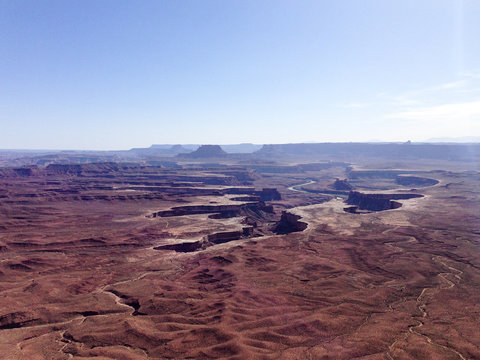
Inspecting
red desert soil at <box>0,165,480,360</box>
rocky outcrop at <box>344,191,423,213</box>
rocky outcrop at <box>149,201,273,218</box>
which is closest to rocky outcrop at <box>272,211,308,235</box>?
red desert soil at <box>0,165,480,360</box>

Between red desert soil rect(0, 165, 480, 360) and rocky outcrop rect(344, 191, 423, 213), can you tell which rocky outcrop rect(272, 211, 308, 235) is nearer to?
red desert soil rect(0, 165, 480, 360)

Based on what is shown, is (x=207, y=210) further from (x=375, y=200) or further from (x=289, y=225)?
(x=375, y=200)

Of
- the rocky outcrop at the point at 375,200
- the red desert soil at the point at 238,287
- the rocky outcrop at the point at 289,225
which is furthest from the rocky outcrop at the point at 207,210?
the rocky outcrop at the point at 375,200

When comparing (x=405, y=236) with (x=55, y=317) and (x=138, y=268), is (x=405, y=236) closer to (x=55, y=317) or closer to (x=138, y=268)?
(x=138, y=268)

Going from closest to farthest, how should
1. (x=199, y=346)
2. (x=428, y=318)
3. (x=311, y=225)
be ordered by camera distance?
(x=199, y=346), (x=428, y=318), (x=311, y=225)

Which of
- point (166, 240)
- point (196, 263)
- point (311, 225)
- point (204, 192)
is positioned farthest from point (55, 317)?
point (204, 192)

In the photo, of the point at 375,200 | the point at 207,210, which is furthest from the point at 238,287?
the point at 375,200
